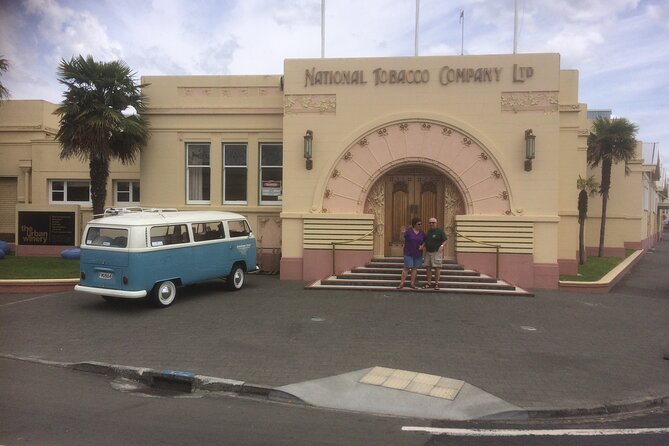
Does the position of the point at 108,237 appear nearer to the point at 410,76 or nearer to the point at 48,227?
the point at 410,76

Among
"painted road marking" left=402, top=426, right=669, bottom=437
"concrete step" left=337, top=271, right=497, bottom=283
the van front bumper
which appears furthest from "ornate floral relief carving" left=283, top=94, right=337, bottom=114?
"painted road marking" left=402, top=426, right=669, bottom=437

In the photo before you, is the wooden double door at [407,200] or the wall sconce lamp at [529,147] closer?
the wall sconce lamp at [529,147]

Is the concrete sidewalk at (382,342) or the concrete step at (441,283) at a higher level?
the concrete step at (441,283)

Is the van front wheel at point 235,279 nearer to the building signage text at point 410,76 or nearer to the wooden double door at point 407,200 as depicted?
the wooden double door at point 407,200

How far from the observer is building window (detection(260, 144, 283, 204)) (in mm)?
16500

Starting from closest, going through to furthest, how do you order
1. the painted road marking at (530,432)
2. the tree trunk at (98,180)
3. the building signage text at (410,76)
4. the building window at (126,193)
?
the painted road marking at (530,432) → the building signage text at (410,76) → the tree trunk at (98,180) → the building window at (126,193)

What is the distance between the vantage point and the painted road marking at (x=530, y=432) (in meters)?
5.04

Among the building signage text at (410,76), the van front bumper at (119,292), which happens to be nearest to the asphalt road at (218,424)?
the van front bumper at (119,292)

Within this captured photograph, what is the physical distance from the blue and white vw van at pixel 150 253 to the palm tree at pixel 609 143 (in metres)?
20.7

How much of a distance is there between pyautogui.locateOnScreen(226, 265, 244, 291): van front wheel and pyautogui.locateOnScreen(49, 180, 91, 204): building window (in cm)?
1036

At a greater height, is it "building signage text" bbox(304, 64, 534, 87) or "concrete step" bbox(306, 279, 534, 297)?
"building signage text" bbox(304, 64, 534, 87)

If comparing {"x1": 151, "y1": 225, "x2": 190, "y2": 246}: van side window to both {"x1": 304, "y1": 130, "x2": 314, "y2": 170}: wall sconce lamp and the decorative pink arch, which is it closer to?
{"x1": 304, "y1": 130, "x2": 314, "y2": 170}: wall sconce lamp

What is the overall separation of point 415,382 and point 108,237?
7180 millimetres

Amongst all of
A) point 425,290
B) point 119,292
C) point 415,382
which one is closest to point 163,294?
point 119,292
